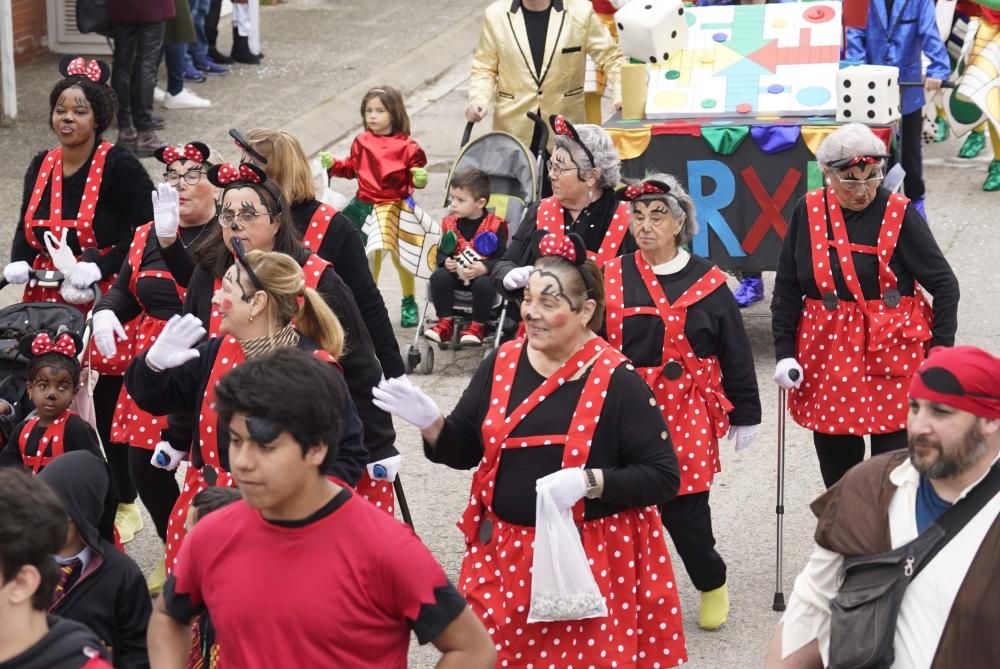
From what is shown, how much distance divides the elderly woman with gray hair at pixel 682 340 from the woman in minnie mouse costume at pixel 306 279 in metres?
0.99

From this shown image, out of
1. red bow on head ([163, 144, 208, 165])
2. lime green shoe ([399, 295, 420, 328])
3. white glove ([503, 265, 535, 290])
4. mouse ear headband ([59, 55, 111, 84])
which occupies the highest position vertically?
mouse ear headband ([59, 55, 111, 84])

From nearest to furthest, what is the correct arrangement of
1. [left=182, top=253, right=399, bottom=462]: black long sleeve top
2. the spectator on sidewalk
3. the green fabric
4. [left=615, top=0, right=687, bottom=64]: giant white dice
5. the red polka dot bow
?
[left=182, top=253, right=399, bottom=462]: black long sleeve top
the red polka dot bow
the green fabric
[left=615, top=0, right=687, bottom=64]: giant white dice
the spectator on sidewalk

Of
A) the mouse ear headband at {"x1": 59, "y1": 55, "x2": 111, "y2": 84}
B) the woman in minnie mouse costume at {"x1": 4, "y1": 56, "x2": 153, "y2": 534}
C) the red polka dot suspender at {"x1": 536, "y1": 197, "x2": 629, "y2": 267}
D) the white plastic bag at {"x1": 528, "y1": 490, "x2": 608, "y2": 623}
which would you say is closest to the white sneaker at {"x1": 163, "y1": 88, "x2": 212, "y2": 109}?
the mouse ear headband at {"x1": 59, "y1": 55, "x2": 111, "y2": 84}

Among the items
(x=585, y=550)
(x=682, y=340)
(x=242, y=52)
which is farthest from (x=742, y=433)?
(x=242, y=52)

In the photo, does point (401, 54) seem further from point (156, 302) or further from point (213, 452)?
point (213, 452)

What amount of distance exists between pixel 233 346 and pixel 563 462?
42.8 inches

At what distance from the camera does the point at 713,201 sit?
9.96 meters

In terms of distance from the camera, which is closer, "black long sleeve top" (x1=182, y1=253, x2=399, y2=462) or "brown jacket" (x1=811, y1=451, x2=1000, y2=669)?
"brown jacket" (x1=811, y1=451, x2=1000, y2=669)

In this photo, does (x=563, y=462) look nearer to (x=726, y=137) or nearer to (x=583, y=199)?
(x=583, y=199)

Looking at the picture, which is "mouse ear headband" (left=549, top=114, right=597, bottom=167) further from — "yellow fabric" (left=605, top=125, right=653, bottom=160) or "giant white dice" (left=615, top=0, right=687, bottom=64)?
"giant white dice" (left=615, top=0, right=687, bottom=64)

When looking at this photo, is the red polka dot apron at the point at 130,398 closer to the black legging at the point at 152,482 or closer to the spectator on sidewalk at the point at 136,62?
the black legging at the point at 152,482

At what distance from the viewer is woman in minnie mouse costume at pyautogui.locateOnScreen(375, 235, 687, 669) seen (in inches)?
206

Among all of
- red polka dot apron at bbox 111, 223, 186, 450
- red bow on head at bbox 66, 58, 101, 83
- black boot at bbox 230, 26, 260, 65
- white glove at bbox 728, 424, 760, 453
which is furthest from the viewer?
black boot at bbox 230, 26, 260, 65

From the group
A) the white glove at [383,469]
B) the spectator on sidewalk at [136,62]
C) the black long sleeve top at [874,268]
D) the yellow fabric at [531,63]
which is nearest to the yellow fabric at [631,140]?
the yellow fabric at [531,63]
